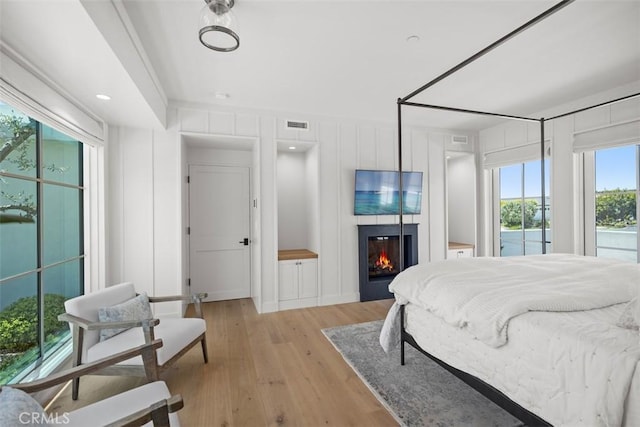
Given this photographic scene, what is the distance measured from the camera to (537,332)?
1378mm

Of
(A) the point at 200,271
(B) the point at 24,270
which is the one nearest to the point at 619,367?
(B) the point at 24,270

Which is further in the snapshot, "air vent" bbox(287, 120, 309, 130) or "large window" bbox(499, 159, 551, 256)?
"large window" bbox(499, 159, 551, 256)

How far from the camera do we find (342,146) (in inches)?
Answer: 166

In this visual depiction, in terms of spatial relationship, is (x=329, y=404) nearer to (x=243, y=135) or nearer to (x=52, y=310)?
(x=52, y=310)

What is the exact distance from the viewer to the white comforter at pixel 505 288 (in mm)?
1535

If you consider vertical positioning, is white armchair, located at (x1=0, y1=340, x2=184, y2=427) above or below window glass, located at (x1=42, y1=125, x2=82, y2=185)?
below

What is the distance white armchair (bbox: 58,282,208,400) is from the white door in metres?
1.93

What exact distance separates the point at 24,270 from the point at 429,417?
292 centimetres

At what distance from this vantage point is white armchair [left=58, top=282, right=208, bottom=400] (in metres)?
2.01

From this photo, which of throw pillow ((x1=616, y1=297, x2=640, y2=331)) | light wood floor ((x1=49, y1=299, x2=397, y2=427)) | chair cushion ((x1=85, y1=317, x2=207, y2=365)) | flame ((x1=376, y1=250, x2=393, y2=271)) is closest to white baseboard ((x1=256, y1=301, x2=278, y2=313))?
light wood floor ((x1=49, y1=299, x2=397, y2=427))

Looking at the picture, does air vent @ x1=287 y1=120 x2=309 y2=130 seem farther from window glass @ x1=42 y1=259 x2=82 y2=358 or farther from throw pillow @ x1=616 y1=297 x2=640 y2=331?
throw pillow @ x1=616 y1=297 x2=640 y2=331

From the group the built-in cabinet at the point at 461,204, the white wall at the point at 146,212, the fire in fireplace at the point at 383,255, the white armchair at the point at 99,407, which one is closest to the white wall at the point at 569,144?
the built-in cabinet at the point at 461,204

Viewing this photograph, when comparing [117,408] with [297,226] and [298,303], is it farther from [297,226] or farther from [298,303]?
[297,226]

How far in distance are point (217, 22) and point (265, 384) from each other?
250 centimetres
